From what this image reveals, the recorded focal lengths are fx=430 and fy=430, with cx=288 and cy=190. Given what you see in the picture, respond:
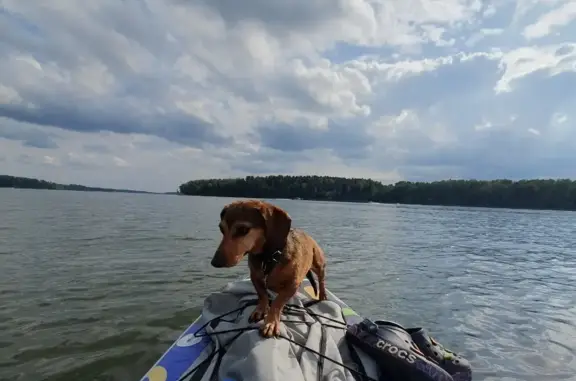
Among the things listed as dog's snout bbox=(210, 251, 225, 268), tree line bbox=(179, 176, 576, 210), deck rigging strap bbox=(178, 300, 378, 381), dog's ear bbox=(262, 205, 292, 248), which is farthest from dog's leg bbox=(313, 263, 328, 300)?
tree line bbox=(179, 176, 576, 210)

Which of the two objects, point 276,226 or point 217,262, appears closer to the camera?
point 217,262

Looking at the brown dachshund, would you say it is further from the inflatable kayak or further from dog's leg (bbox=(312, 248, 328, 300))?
dog's leg (bbox=(312, 248, 328, 300))

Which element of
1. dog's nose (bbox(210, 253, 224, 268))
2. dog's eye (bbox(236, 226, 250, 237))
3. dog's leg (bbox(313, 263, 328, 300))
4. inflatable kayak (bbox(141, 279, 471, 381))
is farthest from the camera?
dog's leg (bbox(313, 263, 328, 300))

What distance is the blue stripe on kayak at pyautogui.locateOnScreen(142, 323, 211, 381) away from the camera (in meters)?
3.70

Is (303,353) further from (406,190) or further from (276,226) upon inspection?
(406,190)

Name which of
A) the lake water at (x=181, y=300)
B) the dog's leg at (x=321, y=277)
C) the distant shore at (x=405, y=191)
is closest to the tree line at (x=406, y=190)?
the distant shore at (x=405, y=191)

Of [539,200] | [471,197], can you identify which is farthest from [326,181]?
[539,200]

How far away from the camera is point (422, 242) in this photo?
21.0 metres

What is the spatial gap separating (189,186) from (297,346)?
139 metres

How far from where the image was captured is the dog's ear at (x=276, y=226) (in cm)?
398

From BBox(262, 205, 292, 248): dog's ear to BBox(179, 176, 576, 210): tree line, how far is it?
103 metres

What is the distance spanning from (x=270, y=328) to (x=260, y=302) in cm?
66

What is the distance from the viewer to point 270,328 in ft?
11.9

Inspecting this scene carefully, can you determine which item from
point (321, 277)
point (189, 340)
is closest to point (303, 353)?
point (189, 340)
